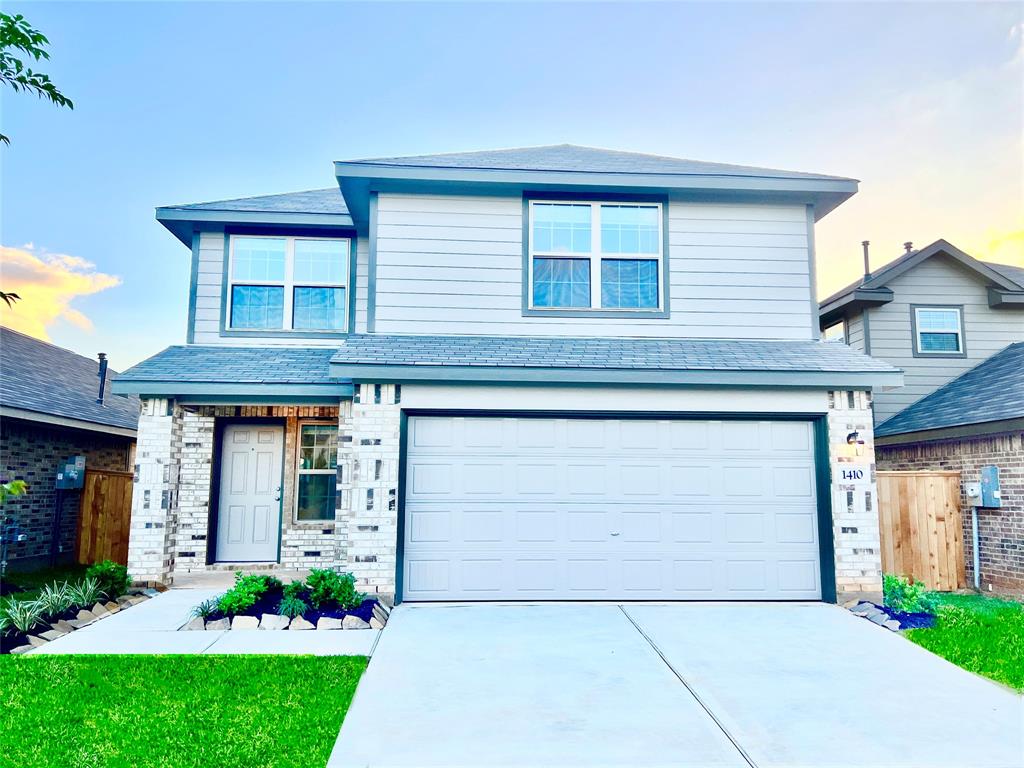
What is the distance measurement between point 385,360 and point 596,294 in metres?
2.99

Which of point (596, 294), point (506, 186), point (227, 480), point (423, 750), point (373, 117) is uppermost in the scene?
point (373, 117)

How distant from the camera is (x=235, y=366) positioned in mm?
9133

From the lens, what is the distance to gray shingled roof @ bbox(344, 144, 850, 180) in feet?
29.0

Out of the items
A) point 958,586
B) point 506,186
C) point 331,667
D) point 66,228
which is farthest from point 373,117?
point 958,586

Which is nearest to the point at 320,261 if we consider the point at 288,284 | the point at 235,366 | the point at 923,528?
the point at 288,284

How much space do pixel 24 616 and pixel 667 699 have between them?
20.0 feet

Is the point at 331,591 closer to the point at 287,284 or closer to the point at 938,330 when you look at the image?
the point at 287,284

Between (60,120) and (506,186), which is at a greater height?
(60,120)

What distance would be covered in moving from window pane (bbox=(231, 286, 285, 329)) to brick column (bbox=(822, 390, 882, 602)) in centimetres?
775

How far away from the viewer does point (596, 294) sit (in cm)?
898

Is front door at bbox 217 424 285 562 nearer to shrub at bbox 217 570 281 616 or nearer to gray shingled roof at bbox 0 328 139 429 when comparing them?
shrub at bbox 217 570 281 616

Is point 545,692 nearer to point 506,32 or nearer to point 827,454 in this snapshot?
point 827,454

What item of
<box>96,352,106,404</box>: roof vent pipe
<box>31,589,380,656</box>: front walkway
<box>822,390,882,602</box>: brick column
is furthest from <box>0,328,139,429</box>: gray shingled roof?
<box>822,390,882,602</box>: brick column

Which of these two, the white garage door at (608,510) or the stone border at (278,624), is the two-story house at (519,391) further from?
the stone border at (278,624)
